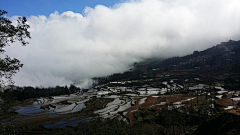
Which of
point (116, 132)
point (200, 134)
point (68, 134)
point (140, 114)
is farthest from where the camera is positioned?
point (140, 114)

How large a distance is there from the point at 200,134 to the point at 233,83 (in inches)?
4208

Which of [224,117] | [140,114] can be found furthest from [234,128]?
[140,114]

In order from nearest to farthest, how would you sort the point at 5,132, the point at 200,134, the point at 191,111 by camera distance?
the point at 5,132 → the point at 200,134 → the point at 191,111

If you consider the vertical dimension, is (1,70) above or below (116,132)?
above

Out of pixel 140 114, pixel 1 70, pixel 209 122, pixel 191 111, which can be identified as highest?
pixel 1 70

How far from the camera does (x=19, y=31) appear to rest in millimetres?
9727

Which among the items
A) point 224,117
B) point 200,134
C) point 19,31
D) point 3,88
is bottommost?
point 200,134

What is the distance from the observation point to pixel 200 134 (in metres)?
17.7

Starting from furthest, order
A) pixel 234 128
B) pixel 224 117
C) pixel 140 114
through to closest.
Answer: pixel 140 114
pixel 224 117
pixel 234 128

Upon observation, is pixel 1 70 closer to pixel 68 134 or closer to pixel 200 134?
pixel 68 134

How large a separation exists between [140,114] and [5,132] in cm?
4695

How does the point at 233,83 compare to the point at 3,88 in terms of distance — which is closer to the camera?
the point at 3,88

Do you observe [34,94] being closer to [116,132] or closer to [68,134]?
[68,134]

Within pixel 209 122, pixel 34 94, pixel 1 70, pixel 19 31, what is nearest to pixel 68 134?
pixel 1 70
